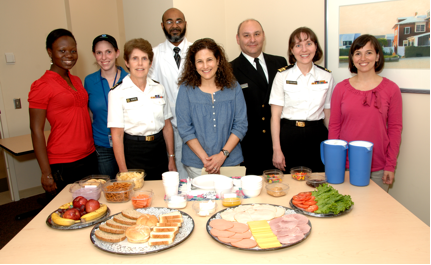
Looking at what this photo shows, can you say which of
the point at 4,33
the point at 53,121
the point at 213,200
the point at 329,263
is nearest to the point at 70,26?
the point at 4,33

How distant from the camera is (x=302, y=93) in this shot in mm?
2639

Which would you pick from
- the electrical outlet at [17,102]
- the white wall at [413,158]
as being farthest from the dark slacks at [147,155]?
the electrical outlet at [17,102]

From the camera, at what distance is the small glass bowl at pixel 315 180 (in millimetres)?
2047

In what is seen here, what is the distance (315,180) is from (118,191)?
3.91 feet

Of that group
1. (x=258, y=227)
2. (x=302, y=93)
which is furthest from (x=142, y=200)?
(x=302, y=93)

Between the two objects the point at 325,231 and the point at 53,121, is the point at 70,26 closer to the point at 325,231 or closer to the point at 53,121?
the point at 53,121

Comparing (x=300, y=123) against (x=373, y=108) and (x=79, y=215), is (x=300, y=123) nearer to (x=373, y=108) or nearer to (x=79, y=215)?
(x=373, y=108)

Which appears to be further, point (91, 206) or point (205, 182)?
point (205, 182)

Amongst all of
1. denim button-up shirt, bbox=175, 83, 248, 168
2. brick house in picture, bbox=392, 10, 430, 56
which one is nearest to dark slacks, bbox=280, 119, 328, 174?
denim button-up shirt, bbox=175, 83, 248, 168

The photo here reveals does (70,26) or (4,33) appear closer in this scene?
(4,33)

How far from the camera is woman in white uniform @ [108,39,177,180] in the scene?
2.46 metres

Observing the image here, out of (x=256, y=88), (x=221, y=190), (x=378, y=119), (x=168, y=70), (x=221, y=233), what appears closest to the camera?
(x=221, y=233)

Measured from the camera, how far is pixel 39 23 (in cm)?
442

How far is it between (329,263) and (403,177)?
4.64 feet
